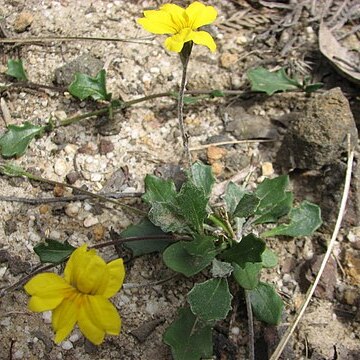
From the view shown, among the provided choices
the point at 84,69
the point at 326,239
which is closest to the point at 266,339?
the point at 326,239

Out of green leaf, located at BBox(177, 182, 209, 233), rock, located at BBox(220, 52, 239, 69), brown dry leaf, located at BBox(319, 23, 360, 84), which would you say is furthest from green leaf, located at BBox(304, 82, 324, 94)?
green leaf, located at BBox(177, 182, 209, 233)

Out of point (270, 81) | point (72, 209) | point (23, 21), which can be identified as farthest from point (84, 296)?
point (23, 21)

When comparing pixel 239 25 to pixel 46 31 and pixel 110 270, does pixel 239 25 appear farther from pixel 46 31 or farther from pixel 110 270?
pixel 110 270

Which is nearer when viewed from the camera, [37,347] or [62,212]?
[37,347]

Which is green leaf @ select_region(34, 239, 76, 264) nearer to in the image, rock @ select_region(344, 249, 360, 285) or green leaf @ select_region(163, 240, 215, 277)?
green leaf @ select_region(163, 240, 215, 277)

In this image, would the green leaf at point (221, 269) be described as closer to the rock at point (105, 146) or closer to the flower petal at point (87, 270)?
the flower petal at point (87, 270)

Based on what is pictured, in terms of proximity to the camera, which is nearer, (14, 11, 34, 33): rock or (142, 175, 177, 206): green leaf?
(142, 175, 177, 206): green leaf

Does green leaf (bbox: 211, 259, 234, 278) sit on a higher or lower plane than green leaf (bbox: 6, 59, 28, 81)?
lower

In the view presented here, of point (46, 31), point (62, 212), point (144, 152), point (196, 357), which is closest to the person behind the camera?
point (196, 357)
